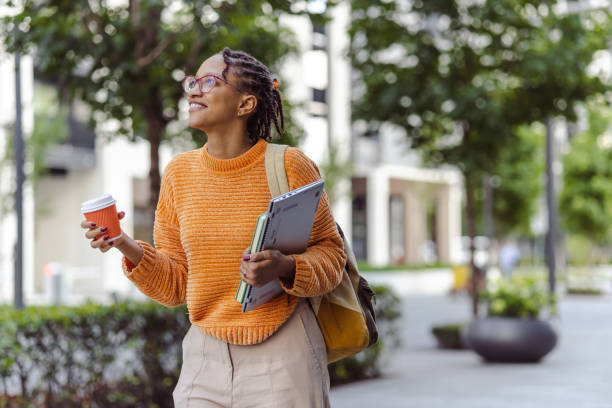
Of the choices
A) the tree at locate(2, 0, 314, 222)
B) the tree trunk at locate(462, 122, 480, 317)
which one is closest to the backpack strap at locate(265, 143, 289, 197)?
the tree at locate(2, 0, 314, 222)

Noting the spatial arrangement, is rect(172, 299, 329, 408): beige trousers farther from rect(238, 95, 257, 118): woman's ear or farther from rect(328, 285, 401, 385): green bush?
rect(328, 285, 401, 385): green bush

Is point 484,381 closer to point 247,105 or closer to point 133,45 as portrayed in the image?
point 133,45

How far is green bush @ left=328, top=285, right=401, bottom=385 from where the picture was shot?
10.4 metres

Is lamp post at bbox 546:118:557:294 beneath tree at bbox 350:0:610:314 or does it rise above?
beneath

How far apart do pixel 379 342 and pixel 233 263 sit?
797 cm

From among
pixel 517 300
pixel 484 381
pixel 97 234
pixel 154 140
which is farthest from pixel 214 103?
pixel 517 300

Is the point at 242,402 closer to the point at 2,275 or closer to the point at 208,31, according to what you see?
the point at 208,31

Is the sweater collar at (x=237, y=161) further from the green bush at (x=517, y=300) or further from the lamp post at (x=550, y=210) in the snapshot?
the lamp post at (x=550, y=210)

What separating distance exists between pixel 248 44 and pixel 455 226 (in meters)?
49.2

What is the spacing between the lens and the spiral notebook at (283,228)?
2479 millimetres

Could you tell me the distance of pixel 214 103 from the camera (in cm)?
285

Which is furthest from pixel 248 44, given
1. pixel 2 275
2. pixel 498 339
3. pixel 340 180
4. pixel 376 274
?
pixel 376 274

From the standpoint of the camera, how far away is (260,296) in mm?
2707

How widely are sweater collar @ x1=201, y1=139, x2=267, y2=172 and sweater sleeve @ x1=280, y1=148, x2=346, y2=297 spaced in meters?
0.09
